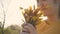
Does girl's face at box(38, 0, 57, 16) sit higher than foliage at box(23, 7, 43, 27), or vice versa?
girl's face at box(38, 0, 57, 16)

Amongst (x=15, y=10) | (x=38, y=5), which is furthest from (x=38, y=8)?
(x=15, y=10)

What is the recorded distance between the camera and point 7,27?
1.16m

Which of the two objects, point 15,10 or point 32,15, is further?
point 15,10

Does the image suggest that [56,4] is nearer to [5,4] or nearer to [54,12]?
[54,12]

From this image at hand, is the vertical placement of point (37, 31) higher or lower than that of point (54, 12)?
lower

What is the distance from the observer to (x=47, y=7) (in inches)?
41.8

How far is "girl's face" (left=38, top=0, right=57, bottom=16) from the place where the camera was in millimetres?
1043

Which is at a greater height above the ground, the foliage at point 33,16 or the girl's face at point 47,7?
the girl's face at point 47,7

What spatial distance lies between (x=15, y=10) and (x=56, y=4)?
37 centimetres

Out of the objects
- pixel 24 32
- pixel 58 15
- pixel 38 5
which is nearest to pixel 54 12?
pixel 58 15

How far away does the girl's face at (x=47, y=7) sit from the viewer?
104 centimetres

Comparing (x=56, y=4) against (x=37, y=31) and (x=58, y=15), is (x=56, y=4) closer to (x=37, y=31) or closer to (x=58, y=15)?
(x=58, y=15)

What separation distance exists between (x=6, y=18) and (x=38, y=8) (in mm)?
318

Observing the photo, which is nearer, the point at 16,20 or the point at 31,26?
the point at 31,26
